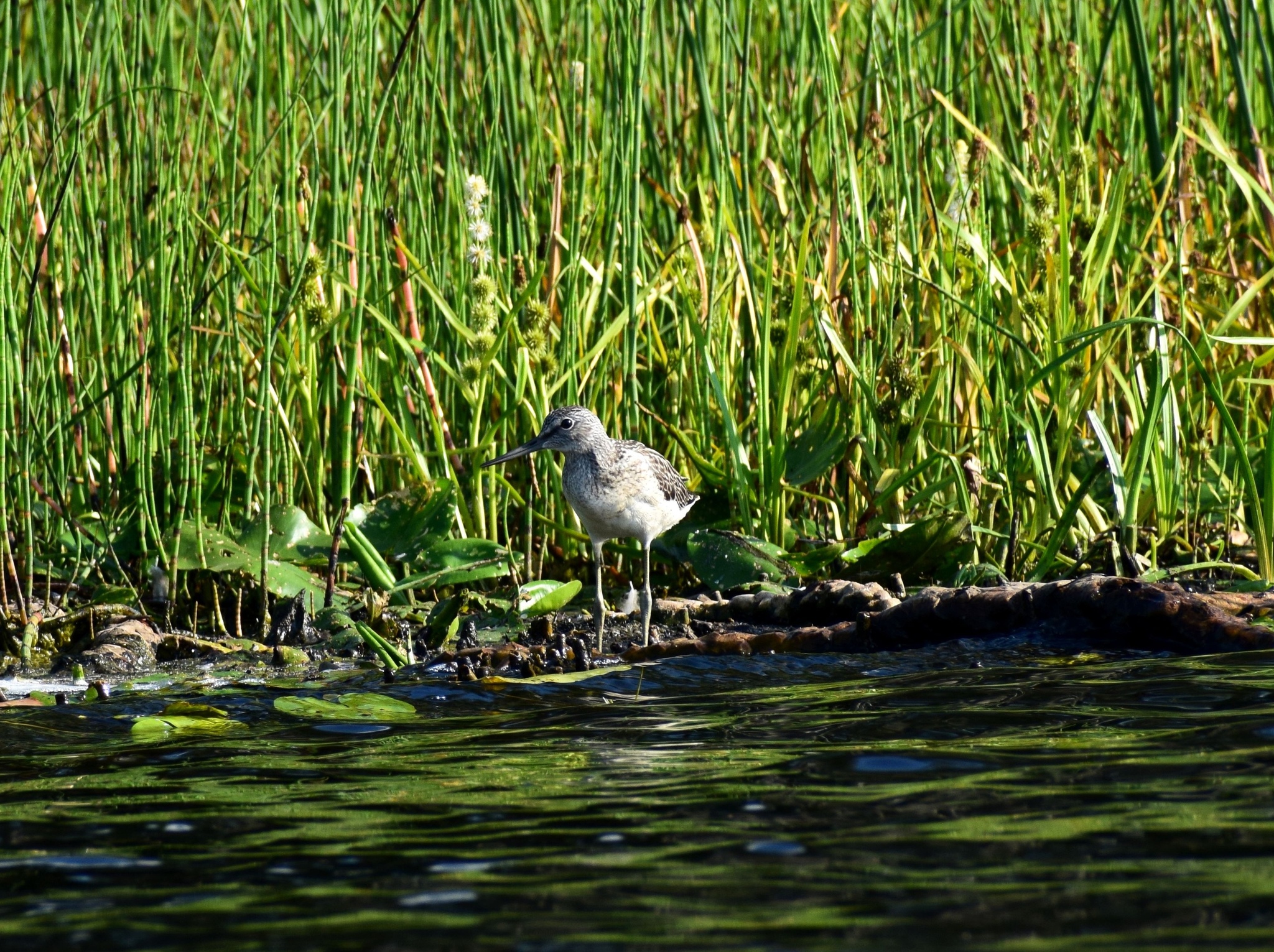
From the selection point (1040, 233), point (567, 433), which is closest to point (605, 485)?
point (567, 433)

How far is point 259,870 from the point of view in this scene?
2.25 m

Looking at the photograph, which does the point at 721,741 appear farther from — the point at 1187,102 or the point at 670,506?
the point at 1187,102

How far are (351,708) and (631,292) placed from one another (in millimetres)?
1647

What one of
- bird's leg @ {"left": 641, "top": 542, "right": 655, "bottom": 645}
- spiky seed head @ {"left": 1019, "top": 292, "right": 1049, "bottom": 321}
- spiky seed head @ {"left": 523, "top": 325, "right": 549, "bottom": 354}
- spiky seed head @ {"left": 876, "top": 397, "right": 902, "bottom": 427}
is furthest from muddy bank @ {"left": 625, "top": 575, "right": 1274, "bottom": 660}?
spiky seed head @ {"left": 523, "top": 325, "right": 549, "bottom": 354}

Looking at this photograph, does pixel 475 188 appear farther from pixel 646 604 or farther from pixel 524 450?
pixel 646 604

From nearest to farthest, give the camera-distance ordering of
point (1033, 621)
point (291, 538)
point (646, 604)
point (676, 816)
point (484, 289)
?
point (676, 816) → point (1033, 621) → point (646, 604) → point (484, 289) → point (291, 538)

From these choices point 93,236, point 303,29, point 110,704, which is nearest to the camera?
point 110,704

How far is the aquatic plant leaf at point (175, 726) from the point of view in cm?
332

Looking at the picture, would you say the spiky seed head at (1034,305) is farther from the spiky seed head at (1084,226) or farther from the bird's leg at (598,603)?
the bird's leg at (598,603)

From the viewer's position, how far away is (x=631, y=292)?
15.1ft

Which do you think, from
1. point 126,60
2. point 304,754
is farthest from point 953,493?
point 126,60

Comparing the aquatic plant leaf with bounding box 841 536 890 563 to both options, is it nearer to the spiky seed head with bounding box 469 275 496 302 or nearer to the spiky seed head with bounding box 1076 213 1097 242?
the spiky seed head with bounding box 1076 213 1097 242

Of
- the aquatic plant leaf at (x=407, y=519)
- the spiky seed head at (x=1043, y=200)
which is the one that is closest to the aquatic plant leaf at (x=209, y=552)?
the aquatic plant leaf at (x=407, y=519)

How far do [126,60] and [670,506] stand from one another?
221cm
